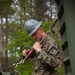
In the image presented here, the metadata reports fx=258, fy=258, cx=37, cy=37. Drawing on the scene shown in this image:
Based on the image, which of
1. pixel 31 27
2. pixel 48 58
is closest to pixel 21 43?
pixel 31 27

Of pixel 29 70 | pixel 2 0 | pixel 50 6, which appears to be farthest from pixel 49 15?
pixel 29 70

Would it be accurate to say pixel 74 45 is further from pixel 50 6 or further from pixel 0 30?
pixel 0 30

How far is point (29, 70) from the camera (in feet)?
34.1

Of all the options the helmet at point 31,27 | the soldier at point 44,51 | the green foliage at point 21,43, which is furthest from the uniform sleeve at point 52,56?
the green foliage at point 21,43

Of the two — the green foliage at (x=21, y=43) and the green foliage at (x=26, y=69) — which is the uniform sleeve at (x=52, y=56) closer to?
the green foliage at (x=26, y=69)

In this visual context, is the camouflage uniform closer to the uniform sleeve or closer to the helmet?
the uniform sleeve

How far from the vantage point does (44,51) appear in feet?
8.02

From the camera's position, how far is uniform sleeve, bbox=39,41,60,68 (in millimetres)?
2352

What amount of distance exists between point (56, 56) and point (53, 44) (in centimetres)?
14

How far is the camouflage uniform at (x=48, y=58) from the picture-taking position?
93.1 inches

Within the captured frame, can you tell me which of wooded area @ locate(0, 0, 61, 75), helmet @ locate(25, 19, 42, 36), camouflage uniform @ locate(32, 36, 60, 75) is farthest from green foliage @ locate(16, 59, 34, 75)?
helmet @ locate(25, 19, 42, 36)

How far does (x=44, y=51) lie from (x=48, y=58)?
0.11m

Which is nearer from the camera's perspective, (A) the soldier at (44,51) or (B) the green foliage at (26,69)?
(A) the soldier at (44,51)

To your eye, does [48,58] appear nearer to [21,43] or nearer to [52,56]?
[52,56]
